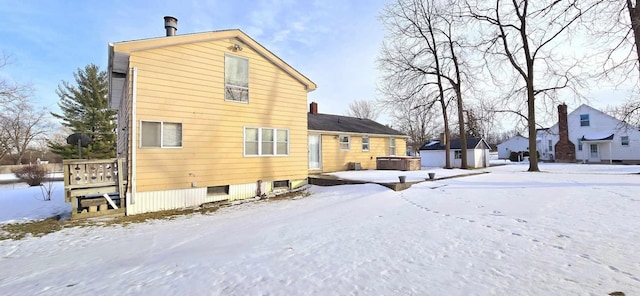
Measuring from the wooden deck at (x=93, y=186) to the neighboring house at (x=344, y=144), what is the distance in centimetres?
993

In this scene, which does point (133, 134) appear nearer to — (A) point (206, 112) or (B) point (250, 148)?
(A) point (206, 112)

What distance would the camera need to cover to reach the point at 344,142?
18.8 metres

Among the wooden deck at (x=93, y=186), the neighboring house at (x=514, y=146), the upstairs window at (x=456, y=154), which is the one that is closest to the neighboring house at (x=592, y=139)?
the neighboring house at (x=514, y=146)

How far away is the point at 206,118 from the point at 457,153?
26420 mm

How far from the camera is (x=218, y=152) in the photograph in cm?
1020

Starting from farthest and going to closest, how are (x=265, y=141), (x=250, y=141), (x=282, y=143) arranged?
(x=282, y=143), (x=265, y=141), (x=250, y=141)

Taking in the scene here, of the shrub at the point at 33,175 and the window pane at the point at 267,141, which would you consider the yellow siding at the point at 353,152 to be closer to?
the window pane at the point at 267,141

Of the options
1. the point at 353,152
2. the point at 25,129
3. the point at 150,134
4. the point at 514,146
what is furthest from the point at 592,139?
the point at 25,129

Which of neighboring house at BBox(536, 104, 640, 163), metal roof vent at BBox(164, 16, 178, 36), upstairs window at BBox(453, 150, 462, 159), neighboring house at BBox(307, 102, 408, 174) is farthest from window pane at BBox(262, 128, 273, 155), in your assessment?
neighboring house at BBox(536, 104, 640, 163)

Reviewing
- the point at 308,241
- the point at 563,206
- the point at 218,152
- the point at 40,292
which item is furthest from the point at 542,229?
the point at 218,152

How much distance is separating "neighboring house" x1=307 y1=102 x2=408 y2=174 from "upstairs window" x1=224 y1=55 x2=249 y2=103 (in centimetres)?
641

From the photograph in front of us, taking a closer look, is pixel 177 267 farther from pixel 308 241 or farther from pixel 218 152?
pixel 218 152

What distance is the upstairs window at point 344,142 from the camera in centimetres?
1858

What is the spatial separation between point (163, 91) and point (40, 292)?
6.81 m
